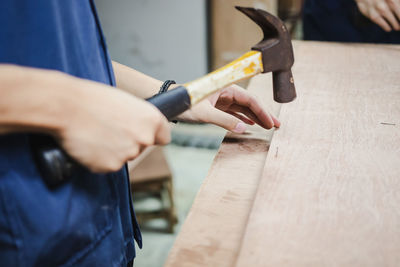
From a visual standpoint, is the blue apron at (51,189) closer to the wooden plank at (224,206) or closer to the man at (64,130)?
the man at (64,130)

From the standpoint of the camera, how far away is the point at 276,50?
2.68 feet

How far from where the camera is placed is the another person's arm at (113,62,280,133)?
0.82 metres

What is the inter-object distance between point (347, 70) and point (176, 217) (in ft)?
5.23

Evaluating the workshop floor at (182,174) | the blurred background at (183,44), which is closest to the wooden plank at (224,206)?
the workshop floor at (182,174)

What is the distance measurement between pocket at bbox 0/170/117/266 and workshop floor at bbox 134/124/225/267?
1667 mm

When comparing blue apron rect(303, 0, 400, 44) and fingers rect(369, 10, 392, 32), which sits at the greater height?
fingers rect(369, 10, 392, 32)

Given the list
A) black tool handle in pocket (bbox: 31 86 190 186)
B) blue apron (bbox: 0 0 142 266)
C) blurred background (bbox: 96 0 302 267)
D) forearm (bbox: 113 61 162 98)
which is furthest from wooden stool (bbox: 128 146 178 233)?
black tool handle in pocket (bbox: 31 86 190 186)

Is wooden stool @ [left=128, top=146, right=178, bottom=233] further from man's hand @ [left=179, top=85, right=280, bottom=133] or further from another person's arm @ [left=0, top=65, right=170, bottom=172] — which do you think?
another person's arm @ [left=0, top=65, right=170, bottom=172]

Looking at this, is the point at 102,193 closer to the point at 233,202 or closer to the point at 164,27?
the point at 233,202

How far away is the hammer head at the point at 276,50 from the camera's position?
802 millimetres

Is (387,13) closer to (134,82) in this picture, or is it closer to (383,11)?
(383,11)

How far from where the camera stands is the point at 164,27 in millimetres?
3135

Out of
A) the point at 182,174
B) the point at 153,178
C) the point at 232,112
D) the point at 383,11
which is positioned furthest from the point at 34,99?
the point at 182,174

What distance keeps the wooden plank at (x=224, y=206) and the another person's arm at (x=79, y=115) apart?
0.54 feet
